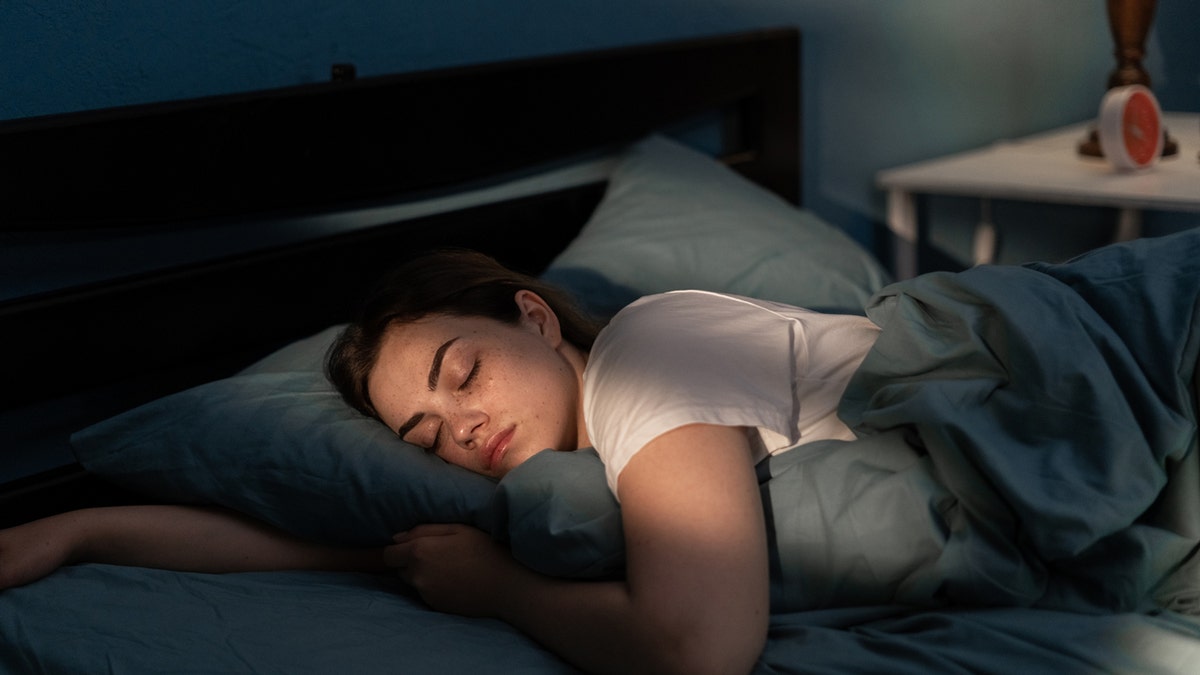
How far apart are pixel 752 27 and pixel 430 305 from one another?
3.78 feet

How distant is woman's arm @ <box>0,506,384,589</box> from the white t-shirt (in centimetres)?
33

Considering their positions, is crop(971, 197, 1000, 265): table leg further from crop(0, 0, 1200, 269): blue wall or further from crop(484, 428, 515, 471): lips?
crop(484, 428, 515, 471): lips

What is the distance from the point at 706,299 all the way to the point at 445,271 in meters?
0.27

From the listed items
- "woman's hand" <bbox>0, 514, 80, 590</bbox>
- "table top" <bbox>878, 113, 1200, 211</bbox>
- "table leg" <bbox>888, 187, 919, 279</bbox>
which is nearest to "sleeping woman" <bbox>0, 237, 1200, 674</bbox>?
"woman's hand" <bbox>0, 514, 80, 590</bbox>

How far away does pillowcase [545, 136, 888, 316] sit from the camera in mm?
1503

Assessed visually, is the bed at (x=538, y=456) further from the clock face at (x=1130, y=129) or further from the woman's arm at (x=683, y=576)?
the clock face at (x=1130, y=129)

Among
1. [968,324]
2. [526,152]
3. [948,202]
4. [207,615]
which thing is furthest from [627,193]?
[948,202]

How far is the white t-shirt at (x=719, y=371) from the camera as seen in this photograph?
894mm

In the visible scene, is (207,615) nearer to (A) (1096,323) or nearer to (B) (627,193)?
(A) (1096,323)

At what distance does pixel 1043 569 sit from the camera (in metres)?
0.91

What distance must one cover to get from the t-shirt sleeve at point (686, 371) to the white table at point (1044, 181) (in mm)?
994

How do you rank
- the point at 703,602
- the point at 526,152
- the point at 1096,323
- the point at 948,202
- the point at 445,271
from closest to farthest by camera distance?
1. the point at 703,602
2. the point at 1096,323
3. the point at 445,271
4. the point at 526,152
5. the point at 948,202

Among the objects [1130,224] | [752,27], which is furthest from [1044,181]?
[1130,224]

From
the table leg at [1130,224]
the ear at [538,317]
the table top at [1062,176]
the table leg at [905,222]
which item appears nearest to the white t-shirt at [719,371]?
the ear at [538,317]
